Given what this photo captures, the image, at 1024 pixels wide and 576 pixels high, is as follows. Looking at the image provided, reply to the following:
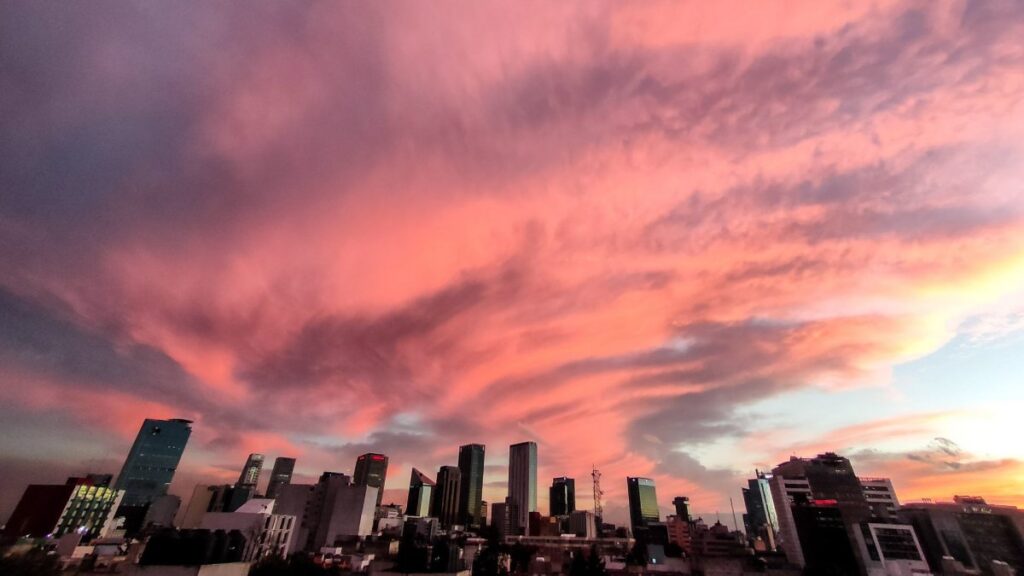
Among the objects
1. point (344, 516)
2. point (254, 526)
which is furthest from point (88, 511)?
point (254, 526)

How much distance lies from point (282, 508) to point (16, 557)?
377 feet

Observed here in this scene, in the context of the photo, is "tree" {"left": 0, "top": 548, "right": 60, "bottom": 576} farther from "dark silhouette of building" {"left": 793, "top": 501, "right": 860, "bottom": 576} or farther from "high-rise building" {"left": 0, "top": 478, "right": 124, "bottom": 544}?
"dark silhouette of building" {"left": 793, "top": 501, "right": 860, "bottom": 576}

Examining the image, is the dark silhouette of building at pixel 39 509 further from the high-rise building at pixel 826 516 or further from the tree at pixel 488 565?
the high-rise building at pixel 826 516

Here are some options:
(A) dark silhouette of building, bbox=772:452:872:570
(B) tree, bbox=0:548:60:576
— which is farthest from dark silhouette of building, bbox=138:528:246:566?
(A) dark silhouette of building, bbox=772:452:872:570

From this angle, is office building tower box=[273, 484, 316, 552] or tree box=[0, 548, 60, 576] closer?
tree box=[0, 548, 60, 576]

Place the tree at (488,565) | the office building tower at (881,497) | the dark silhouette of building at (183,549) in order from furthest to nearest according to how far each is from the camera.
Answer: the office building tower at (881,497) → the tree at (488,565) → the dark silhouette of building at (183,549)

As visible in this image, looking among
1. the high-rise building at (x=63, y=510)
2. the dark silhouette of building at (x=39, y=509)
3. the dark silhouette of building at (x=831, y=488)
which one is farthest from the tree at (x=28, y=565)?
the dark silhouette of building at (x=831, y=488)

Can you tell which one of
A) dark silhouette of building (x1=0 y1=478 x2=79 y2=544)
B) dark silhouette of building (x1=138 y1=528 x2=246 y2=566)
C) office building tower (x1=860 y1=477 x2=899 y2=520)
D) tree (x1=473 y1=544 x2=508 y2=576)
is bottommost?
tree (x1=473 y1=544 x2=508 y2=576)

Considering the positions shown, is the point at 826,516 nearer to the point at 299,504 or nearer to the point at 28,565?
the point at 299,504

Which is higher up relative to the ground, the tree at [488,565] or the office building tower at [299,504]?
the office building tower at [299,504]

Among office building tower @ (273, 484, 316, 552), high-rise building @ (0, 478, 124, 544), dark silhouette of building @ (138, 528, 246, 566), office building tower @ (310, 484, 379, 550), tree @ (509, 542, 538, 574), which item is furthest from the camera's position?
office building tower @ (273, 484, 316, 552)

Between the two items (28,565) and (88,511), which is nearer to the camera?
(28,565)

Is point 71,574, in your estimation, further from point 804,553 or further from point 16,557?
point 804,553

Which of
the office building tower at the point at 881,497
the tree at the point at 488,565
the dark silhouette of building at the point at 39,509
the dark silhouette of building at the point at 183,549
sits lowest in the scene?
the tree at the point at 488,565
